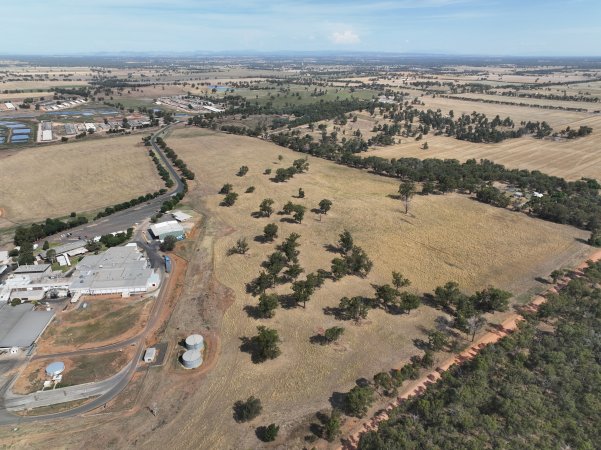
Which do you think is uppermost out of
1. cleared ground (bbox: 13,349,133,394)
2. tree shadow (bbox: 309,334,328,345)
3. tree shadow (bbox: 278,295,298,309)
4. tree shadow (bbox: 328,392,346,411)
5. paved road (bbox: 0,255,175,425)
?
tree shadow (bbox: 278,295,298,309)

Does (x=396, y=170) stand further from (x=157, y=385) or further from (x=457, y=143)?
(x=157, y=385)

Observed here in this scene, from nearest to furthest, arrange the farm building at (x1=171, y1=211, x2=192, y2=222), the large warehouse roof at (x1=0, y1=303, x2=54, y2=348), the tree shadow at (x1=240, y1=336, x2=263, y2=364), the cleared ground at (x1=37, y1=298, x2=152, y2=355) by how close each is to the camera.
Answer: the tree shadow at (x1=240, y1=336, x2=263, y2=364) < the large warehouse roof at (x1=0, y1=303, x2=54, y2=348) < the cleared ground at (x1=37, y1=298, x2=152, y2=355) < the farm building at (x1=171, y1=211, x2=192, y2=222)

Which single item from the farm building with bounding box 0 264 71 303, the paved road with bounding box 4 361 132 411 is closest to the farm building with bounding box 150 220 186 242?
the farm building with bounding box 0 264 71 303

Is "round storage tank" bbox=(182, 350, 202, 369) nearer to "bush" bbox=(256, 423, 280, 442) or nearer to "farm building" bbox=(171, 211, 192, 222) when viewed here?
"bush" bbox=(256, 423, 280, 442)

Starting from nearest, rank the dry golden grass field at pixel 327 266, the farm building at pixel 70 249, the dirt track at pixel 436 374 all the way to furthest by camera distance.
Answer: the dirt track at pixel 436 374 → the dry golden grass field at pixel 327 266 → the farm building at pixel 70 249

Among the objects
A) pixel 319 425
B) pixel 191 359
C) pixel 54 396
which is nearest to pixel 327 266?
pixel 191 359

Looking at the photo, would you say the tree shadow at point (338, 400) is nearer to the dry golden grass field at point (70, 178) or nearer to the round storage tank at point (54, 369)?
the round storage tank at point (54, 369)

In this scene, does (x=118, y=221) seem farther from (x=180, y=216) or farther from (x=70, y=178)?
(x=70, y=178)

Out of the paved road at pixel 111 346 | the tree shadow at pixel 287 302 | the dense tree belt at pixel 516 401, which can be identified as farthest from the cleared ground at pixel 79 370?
the dense tree belt at pixel 516 401
